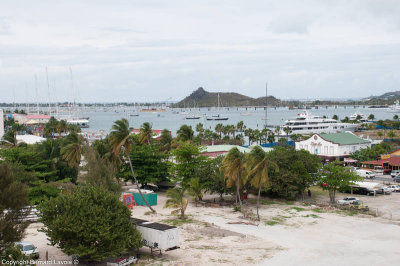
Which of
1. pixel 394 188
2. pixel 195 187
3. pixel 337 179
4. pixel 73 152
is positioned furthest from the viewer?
pixel 394 188

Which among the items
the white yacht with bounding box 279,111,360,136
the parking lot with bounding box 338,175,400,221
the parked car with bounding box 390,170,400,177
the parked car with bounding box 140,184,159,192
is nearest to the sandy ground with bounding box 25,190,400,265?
the parking lot with bounding box 338,175,400,221

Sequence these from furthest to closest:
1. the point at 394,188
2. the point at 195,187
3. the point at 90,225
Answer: the point at 394,188
the point at 195,187
the point at 90,225

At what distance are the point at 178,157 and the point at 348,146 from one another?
34.4 metres

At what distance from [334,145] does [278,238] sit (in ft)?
129

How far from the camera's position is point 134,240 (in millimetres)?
23891

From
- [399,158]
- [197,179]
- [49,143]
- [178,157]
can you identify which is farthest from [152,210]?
[399,158]

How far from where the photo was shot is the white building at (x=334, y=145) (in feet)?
214

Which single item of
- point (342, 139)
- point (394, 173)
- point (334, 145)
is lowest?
point (394, 173)

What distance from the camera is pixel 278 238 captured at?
97.2 ft

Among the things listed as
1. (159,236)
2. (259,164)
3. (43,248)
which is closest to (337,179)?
(259,164)

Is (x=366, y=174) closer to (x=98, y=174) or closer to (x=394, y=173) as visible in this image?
(x=394, y=173)

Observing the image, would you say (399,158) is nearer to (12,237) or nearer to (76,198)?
(76,198)

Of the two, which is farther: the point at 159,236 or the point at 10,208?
the point at 159,236

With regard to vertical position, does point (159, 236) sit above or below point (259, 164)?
below
